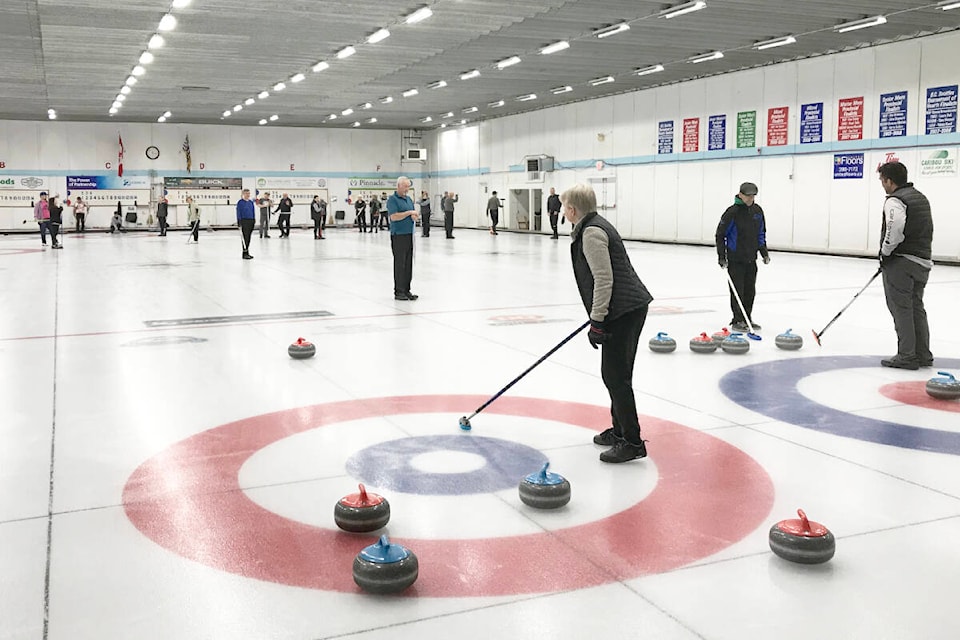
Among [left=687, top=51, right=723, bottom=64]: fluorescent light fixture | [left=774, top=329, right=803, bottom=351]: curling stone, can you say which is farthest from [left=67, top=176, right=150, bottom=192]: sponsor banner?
[left=774, top=329, right=803, bottom=351]: curling stone

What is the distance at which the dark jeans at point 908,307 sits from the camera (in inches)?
328

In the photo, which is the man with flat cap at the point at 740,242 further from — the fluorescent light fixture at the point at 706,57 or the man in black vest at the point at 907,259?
the fluorescent light fixture at the point at 706,57

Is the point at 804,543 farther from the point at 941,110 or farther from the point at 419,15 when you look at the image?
the point at 941,110

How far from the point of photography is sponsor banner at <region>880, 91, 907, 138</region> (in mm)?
23078

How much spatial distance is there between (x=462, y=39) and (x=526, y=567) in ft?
70.5

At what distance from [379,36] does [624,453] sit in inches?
763

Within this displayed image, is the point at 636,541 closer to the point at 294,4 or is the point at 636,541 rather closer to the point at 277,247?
the point at 294,4

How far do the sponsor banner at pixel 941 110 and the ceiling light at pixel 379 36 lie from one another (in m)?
13.8

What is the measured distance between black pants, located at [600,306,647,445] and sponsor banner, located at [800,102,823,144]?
2269 cm

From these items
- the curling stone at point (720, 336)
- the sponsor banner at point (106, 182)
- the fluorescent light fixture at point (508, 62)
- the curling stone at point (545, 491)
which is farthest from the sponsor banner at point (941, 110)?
the sponsor banner at point (106, 182)

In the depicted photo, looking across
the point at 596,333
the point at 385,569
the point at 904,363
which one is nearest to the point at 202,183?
the point at 904,363

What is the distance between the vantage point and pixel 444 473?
517cm

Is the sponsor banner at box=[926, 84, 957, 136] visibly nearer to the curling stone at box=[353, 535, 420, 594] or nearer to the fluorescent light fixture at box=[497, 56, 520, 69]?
the fluorescent light fixture at box=[497, 56, 520, 69]

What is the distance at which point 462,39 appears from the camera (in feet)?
77.2
